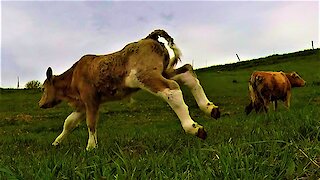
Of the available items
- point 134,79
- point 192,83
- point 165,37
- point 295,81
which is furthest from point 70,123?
point 295,81

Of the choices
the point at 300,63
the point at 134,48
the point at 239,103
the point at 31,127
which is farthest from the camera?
the point at 300,63

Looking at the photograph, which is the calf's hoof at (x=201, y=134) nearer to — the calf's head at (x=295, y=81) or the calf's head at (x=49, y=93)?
the calf's head at (x=49, y=93)

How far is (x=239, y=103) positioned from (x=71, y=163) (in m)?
23.7

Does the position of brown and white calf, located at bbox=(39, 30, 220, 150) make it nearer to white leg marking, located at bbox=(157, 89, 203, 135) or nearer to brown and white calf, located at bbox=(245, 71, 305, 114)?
white leg marking, located at bbox=(157, 89, 203, 135)

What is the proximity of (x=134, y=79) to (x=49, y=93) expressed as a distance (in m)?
3.87

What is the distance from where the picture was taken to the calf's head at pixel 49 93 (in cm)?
1182

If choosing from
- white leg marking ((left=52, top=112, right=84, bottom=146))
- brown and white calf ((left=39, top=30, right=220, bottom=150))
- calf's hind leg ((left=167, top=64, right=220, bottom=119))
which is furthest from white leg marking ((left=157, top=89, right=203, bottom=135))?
white leg marking ((left=52, top=112, right=84, bottom=146))

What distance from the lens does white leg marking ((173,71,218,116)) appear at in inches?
324

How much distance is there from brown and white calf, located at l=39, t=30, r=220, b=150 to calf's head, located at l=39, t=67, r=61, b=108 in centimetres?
82

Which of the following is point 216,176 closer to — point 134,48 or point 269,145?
point 269,145

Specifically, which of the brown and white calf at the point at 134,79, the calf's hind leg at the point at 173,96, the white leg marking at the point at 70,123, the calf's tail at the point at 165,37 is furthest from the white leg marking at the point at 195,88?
the white leg marking at the point at 70,123

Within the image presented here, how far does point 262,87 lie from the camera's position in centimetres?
1930

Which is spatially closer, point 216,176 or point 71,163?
point 216,176

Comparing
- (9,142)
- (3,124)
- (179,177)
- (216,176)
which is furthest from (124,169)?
(3,124)
